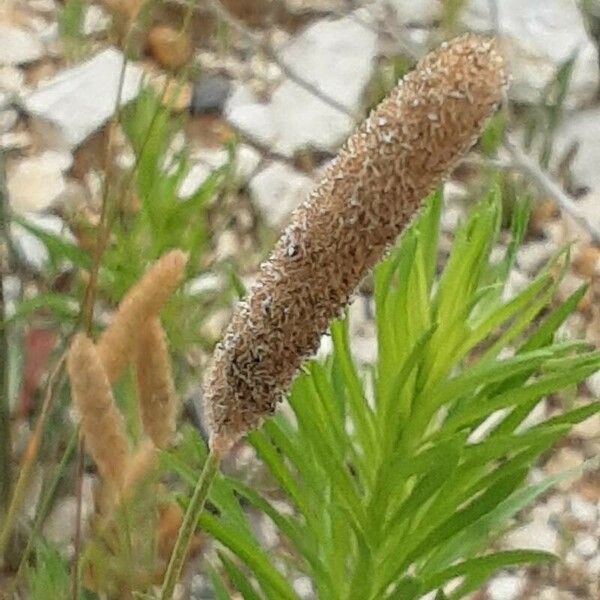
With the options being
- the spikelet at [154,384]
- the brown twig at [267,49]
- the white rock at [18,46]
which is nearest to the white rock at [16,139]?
the white rock at [18,46]

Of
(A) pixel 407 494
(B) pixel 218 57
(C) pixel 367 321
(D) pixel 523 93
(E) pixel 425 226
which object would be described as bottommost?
(A) pixel 407 494

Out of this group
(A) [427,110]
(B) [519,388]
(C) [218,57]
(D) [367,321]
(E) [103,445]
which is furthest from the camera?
(C) [218,57]

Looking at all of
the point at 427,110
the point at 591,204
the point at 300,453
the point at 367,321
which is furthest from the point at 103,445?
the point at 591,204

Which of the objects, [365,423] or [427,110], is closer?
[427,110]

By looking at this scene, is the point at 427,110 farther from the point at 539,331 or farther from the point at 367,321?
the point at 367,321

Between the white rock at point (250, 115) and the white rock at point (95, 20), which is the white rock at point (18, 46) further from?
the white rock at point (250, 115)

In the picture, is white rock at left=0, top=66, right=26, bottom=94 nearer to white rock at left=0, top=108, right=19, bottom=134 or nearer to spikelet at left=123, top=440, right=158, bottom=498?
white rock at left=0, top=108, right=19, bottom=134

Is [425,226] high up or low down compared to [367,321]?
down

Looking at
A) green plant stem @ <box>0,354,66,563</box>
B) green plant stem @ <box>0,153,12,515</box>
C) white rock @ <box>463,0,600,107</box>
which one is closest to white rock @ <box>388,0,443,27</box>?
white rock @ <box>463,0,600,107</box>
